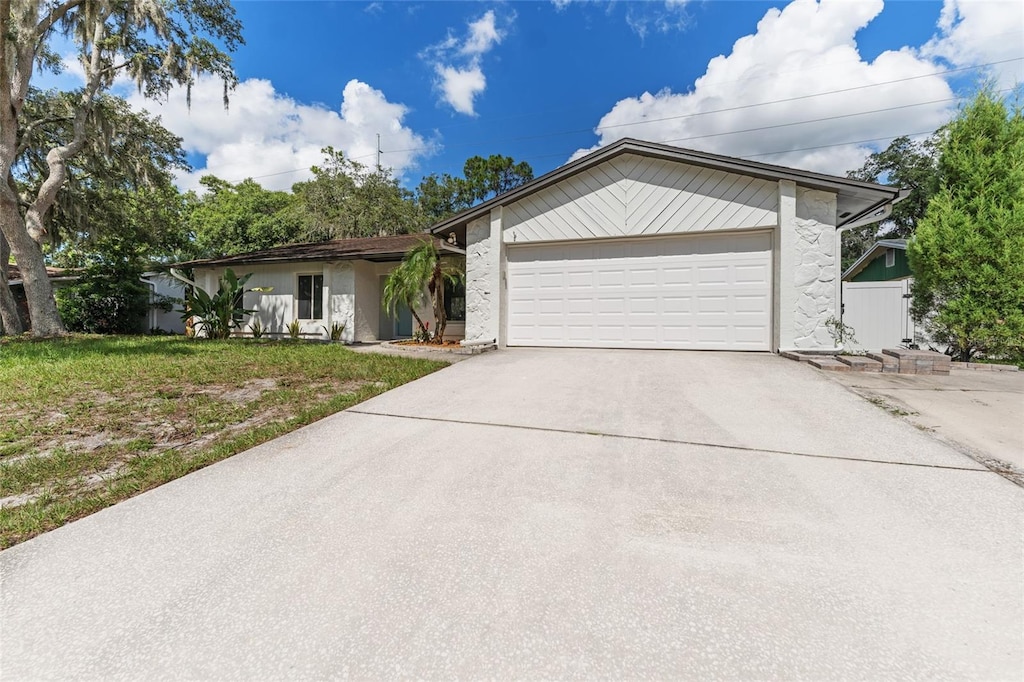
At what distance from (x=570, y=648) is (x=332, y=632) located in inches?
34.2

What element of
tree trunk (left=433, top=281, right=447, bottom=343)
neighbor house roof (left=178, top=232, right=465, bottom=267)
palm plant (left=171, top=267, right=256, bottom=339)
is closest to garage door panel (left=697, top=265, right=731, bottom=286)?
neighbor house roof (left=178, top=232, right=465, bottom=267)

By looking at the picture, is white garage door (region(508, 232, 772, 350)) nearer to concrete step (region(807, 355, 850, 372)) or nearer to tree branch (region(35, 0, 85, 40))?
concrete step (region(807, 355, 850, 372))

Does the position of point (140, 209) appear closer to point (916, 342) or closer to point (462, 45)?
point (462, 45)

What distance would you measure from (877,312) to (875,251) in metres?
7.86

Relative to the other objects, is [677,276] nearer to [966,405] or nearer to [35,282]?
[966,405]

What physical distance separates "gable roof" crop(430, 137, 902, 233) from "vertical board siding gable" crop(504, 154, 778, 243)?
0.16 m

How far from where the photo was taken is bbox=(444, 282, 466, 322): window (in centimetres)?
1209

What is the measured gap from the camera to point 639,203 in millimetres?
8586

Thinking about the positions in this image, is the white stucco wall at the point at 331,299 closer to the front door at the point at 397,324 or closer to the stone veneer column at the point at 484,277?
the front door at the point at 397,324

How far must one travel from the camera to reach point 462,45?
14.5 m

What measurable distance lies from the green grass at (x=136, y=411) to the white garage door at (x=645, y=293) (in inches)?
119

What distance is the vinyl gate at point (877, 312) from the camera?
10.7m

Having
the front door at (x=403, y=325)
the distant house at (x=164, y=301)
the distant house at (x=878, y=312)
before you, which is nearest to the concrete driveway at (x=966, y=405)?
the distant house at (x=878, y=312)

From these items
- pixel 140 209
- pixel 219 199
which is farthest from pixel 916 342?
pixel 219 199
